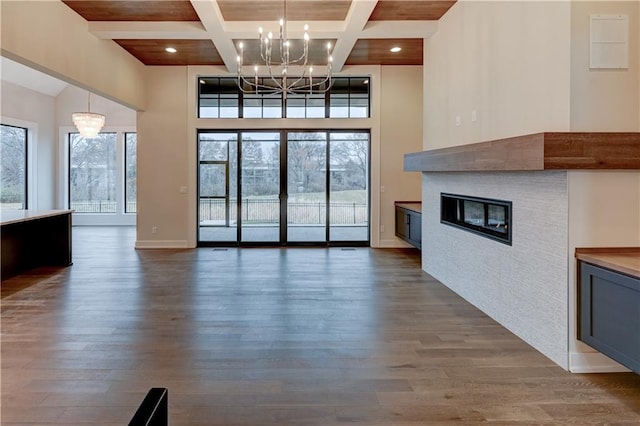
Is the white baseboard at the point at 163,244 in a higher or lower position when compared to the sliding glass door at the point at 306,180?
lower

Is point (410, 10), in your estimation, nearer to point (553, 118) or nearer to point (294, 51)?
point (294, 51)

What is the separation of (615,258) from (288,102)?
6.68 metres

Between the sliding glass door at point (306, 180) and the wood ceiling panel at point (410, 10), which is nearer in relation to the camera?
the wood ceiling panel at point (410, 10)

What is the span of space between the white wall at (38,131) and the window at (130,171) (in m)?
1.82

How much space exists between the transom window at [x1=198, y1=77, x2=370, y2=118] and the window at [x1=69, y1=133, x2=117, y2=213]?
5.43 m

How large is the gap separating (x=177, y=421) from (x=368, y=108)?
23.2ft

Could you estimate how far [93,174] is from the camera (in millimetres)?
12312

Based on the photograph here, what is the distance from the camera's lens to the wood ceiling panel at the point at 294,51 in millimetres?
6688

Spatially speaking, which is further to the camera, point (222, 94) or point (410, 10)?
point (222, 94)

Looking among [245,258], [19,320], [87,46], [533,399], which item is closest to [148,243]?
[245,258]

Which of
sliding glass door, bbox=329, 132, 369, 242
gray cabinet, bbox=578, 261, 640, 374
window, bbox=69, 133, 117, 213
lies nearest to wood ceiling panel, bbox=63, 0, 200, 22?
sliding glass door, bbox=329, 132, 369, 242

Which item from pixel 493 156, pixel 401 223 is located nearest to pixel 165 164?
pixel 401 223

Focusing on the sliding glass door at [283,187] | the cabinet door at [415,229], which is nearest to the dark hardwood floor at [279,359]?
the cabinet door at [415,229]

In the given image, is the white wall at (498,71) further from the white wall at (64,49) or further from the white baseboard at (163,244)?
the white baseboard at (163,244)
